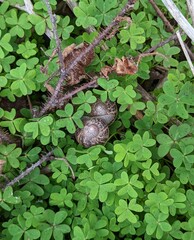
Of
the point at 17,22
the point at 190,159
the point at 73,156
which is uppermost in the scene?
the point at 17,22

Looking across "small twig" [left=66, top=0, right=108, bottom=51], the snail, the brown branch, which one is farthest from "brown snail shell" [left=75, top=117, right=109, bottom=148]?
"small twig" [left=66, top=0, right=108, bottom=51]

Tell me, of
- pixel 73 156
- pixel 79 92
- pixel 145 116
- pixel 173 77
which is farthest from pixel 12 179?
pixel 173 77

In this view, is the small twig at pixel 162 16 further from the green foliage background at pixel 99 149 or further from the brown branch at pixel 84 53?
the brown branch at pixel 84 53

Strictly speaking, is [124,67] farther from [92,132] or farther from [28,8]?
[28,8]

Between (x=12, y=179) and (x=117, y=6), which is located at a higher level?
(x=117, y=6)

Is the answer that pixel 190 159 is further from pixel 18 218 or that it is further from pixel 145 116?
pixel 18 218

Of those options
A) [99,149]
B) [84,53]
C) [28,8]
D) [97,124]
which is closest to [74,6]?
[28,8]
